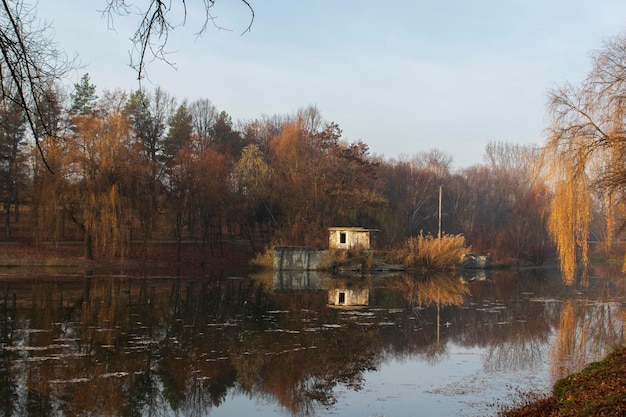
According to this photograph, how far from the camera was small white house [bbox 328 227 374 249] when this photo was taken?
42594mm

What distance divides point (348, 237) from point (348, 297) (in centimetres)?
1901

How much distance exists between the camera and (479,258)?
4709 centimetres

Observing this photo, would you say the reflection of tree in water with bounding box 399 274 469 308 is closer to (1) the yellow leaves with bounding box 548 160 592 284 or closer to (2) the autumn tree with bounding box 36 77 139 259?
(1) the yellow leaves with bounding box 548 160 592 284

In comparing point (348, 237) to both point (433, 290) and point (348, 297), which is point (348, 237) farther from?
point (348, 297)

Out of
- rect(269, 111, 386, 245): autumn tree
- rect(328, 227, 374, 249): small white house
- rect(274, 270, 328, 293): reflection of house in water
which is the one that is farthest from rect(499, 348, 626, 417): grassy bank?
rect(269, 111, 386, 245): autumn tree

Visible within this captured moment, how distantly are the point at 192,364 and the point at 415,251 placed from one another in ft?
106

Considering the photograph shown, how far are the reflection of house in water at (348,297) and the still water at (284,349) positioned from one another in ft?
0.43

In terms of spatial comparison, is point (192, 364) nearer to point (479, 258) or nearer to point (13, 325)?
point (13, 325)

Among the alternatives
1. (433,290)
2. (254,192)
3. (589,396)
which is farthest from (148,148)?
(589,396)

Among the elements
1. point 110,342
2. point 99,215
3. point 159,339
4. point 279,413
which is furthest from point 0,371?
point 99,215

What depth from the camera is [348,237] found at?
42.9m

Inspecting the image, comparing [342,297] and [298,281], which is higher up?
[298,281]

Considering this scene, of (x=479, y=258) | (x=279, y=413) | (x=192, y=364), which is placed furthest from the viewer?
(x=479, y=258)

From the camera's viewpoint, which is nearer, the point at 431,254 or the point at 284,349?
the point at 284,349
